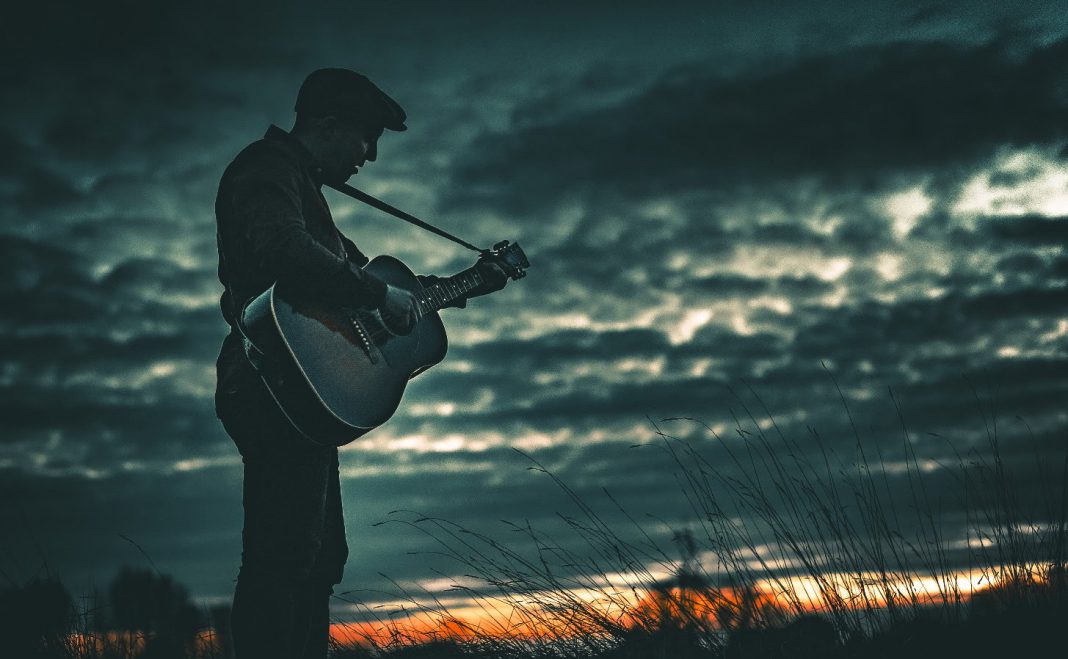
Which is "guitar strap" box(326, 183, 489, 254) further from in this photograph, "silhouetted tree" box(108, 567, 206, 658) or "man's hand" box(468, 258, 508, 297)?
"silhouetted tree" box(108, 567, 206, 658)

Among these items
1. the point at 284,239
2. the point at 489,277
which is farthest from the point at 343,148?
the point at 489,277

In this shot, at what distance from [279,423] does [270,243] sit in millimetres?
558

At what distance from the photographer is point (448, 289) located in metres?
3.76

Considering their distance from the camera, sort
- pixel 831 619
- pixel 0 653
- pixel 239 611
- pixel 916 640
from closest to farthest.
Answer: pixel 239 611 → pixel 916 640 → pixel 831 619 → pixel 0 653

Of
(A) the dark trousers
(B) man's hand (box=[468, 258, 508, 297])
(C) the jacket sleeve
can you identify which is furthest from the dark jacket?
(B) man's hand (box=[468, 258, 508, 297])

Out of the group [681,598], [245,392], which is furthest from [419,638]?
[245,392]

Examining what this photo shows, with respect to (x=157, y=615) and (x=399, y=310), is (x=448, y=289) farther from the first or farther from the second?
(x=157, y=615)

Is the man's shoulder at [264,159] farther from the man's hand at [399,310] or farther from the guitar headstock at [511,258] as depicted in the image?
the guitar headstock at [511,258]

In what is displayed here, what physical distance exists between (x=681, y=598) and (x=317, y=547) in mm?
1556

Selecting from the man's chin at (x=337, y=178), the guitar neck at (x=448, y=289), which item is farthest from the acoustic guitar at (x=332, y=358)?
the man's chin at (x=337, y=178)

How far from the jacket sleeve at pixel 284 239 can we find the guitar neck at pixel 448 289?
783 millimetres

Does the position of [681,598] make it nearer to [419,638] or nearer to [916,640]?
[916,640]

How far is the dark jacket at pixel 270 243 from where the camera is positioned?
2.71 m

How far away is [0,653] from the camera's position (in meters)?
3.97
